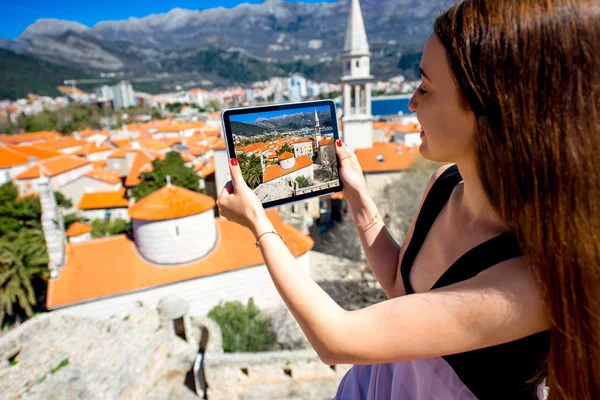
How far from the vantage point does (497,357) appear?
4.11 ft

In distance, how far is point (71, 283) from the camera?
38.7ft

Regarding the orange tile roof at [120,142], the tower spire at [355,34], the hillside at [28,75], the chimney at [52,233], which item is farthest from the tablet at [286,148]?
Result: the hillside at [28,75]

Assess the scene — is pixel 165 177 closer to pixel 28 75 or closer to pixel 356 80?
pixel 356 80

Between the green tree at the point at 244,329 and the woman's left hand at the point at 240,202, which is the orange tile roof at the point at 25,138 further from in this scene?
the woman's left hand at the point at 240,202

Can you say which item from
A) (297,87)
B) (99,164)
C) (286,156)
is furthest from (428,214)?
(297,87)

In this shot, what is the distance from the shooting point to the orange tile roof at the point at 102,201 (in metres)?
28.6

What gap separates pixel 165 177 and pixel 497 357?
25.8m

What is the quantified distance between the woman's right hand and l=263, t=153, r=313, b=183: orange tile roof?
0.15 metres

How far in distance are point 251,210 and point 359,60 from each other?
87.6 ft

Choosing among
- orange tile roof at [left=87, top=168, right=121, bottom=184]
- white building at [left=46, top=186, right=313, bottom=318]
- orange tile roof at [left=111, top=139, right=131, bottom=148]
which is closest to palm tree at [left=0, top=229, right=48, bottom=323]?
white building at [left=46, top=186, right=313, bottom=318]

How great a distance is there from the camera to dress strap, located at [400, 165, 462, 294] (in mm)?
1694

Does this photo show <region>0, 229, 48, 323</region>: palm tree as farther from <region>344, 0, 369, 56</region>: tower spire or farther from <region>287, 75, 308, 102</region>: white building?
<region>287, 75, 308, 102</region>: white building

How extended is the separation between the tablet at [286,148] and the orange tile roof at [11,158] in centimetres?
4263

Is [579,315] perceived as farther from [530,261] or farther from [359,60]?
[359,60]
